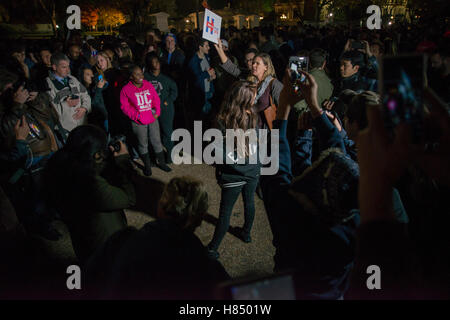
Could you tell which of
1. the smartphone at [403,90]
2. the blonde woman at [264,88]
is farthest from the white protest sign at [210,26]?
the smartphone at [403,90]

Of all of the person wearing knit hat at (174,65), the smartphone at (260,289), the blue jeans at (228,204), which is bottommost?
the blue jeans at (228,204)

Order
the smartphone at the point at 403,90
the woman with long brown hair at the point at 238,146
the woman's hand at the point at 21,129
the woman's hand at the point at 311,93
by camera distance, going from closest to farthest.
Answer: the smartphone at the point at 403,90 < the woman's hand at the point at 311,93 < the woman with long brown hair at the point at 238,146 < the woman's hand at the point at 21,129

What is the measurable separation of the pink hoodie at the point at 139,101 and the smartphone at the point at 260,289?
4267mm

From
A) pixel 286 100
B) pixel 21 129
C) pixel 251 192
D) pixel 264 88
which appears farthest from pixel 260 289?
pixel 264 88

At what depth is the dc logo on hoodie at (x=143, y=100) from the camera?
4641 mm

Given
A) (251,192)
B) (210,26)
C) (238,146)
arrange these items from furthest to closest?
(210,26)
(251,192)
(238,146)

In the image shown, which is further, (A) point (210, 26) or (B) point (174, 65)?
(B) point (174, 65)

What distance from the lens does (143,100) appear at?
4691mm

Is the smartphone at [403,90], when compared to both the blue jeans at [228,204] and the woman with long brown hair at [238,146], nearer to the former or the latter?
the woman with long brown hair at [238,146]

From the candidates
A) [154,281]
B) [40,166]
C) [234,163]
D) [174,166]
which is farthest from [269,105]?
[154,281]

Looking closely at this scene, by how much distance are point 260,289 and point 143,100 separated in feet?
14.2

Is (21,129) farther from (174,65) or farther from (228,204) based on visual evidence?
(174,65)

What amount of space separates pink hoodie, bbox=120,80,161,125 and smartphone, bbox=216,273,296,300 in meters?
4.27

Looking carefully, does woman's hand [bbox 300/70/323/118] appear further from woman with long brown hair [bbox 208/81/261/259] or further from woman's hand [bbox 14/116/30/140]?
woman's hand [bbox 14/116/30/140]
